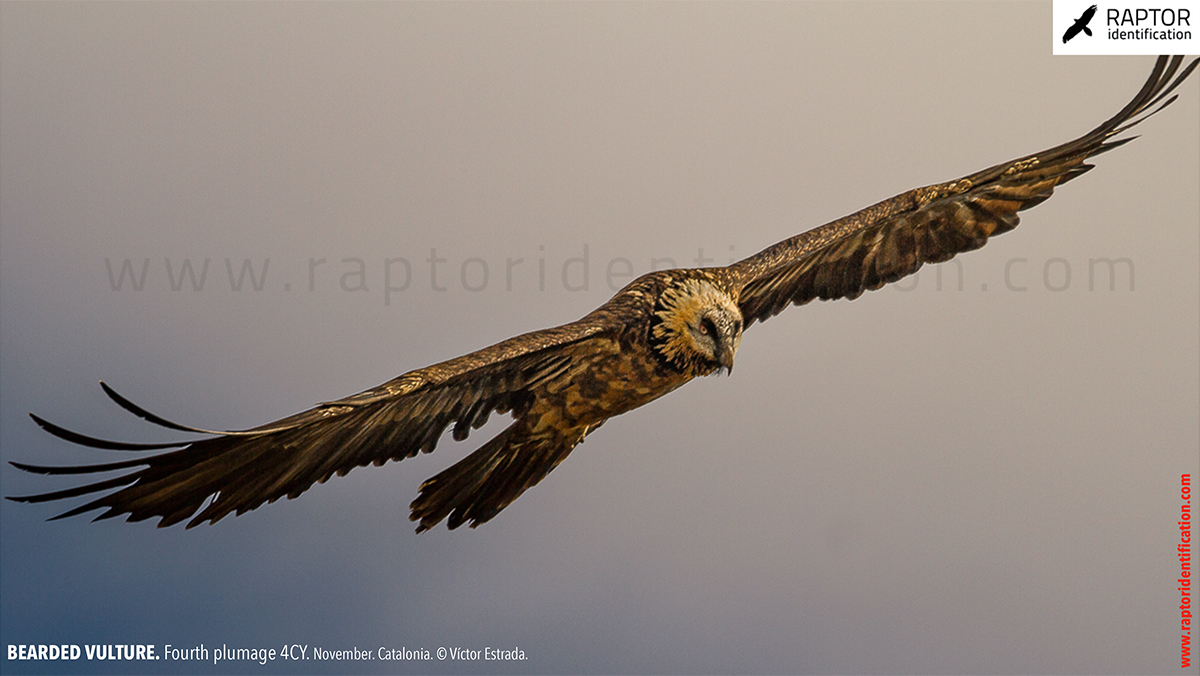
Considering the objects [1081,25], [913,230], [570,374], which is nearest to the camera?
[570,374]

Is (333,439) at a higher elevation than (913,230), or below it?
below

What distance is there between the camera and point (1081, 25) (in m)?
3.99

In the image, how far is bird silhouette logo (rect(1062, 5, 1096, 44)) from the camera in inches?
157

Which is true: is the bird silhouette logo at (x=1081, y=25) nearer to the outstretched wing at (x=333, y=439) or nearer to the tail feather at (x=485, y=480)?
the outstretched wing at (x=333, y=439)

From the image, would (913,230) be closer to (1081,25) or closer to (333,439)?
(1081,25)

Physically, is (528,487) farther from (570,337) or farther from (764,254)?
(764,254)

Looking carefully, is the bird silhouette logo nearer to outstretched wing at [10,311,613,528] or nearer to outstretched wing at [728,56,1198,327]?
outstretched wing at [728,56,1198,327]

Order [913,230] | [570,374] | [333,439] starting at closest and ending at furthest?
[333,439], [570,374], [913,230]

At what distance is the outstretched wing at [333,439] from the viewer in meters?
2.77

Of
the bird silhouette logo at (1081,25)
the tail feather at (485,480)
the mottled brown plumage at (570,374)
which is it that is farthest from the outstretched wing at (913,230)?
the tail feather at (485,480)

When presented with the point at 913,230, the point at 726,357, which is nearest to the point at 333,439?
the point at 726,357

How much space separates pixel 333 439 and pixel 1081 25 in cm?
333

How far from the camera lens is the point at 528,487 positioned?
339cm

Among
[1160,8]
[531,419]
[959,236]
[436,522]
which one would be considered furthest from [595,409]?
[1160,8]
